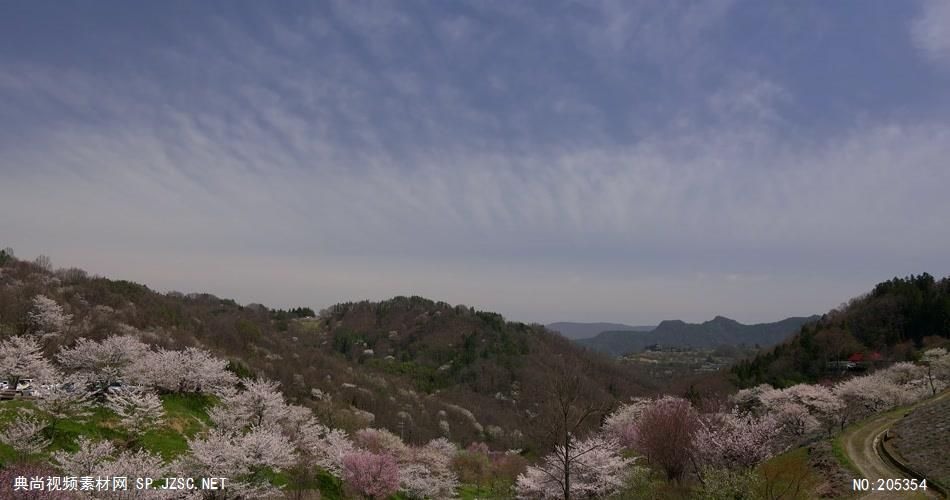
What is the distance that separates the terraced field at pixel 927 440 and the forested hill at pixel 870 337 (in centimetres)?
4690

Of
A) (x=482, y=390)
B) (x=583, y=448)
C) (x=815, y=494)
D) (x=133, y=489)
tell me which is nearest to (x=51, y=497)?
(x=133, y=489)

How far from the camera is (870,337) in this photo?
335 feet

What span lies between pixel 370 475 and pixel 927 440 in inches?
1452

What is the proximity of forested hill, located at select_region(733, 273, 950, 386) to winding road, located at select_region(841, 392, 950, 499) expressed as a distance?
39.2 meters

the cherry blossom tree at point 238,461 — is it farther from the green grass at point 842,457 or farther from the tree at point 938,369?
the tree at point 938,369

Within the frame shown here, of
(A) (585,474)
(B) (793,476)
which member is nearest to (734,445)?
(B) (793,476)

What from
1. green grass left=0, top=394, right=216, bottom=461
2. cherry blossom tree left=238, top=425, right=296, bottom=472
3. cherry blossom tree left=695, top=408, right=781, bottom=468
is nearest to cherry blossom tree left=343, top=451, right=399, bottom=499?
green grass left=0, top=394, right=216, bottom=461

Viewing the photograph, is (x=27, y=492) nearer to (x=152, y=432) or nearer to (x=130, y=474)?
(x=130, y=474)

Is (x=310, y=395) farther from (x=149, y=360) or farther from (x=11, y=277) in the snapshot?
(x=11, y=277)

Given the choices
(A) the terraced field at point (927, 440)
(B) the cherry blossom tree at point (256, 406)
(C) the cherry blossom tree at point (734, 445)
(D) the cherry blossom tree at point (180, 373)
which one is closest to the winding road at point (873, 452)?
(A) the terraced field at point (927, 440)

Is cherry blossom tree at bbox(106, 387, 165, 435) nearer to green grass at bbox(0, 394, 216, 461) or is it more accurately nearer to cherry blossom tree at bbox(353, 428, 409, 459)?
green grass at bbox(0, 394, 216, 461)

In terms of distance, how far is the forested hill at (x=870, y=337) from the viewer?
90.2m

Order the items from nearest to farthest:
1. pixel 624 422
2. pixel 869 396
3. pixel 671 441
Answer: pixel 671 441
pixel 869 396
pixel 624 422

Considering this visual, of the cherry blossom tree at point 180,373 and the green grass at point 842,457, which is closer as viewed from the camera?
the green grass at point 842,457
